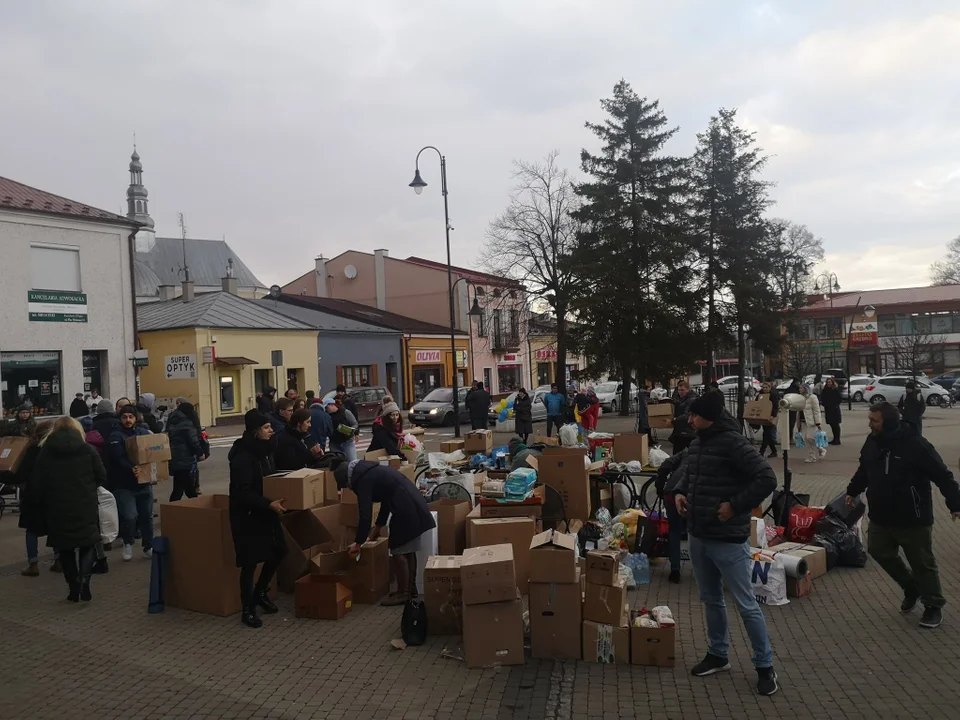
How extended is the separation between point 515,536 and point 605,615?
1337 mm

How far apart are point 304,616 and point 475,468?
3.93m

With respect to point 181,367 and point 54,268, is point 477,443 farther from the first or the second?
point 181,367

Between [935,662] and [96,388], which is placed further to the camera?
[96,388]

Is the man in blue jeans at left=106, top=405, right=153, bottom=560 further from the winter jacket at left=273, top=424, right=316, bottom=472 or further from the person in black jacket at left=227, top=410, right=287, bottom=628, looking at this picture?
the person in black jacket at left=227, top=410, right=287, bottom=628

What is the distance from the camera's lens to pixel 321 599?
21.5 ft

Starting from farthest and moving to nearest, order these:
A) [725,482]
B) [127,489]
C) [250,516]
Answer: [127,489] → [250,516] → [725,482]

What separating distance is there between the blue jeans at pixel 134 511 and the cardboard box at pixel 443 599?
172 inches

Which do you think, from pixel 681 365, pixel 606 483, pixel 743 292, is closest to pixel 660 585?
pixel 606 483

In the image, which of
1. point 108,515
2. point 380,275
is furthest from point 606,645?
point 380,275

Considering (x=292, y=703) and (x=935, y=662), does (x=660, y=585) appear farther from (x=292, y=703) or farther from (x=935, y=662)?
(x=292, y=703)

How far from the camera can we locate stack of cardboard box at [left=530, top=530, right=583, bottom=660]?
209 inches

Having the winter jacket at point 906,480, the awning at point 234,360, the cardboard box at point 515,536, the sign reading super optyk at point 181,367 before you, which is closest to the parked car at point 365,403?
the awning at point 234,360

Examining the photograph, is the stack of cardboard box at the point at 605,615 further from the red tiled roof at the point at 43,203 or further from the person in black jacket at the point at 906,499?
the red tiled roof at the point at 43,203

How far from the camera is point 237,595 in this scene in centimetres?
676
